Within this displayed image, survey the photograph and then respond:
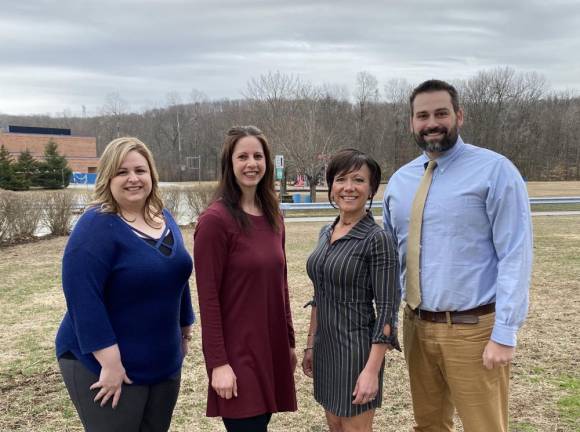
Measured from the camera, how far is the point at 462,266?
2430 mm

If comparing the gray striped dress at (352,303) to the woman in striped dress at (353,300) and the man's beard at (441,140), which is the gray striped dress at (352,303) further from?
the man's beard at (441,140)

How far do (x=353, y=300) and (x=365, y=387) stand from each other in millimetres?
412

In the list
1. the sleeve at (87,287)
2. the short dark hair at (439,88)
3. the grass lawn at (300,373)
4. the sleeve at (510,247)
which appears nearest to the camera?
the sleeve at (87,287)

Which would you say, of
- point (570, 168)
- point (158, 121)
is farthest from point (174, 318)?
point (158, 121)

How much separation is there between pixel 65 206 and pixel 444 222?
14.9 m

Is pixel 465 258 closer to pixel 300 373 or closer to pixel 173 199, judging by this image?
pixel 300 373

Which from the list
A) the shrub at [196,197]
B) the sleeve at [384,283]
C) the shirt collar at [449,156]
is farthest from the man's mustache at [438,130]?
the shrub at [196,197]

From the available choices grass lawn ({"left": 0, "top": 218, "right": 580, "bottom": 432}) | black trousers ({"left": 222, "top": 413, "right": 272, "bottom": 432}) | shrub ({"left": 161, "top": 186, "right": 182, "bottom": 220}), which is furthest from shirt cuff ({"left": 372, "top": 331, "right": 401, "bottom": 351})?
shrub ({"left": 161, "top": 186, "right": 182, "bottom": 220})

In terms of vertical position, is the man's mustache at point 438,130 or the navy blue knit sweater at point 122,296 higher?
the man's mustache at point 438,130

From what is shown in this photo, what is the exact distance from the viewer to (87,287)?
2.00 meters

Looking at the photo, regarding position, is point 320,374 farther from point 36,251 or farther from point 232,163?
point 36,251

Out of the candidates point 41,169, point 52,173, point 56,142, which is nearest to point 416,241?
point 52,173

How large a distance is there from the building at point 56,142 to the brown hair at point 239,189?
61403mm

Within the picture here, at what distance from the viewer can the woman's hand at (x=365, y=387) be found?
223cm
